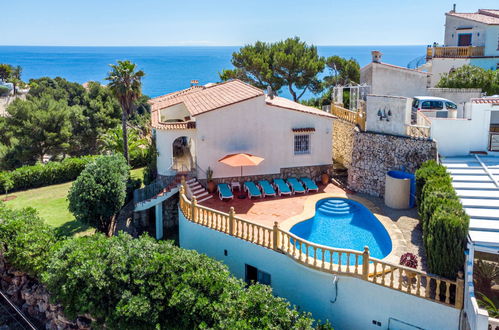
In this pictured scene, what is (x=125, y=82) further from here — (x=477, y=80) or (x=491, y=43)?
(x=491, y=43)

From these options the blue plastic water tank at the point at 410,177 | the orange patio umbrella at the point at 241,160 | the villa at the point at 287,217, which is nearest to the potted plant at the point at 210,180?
the villa at the point at 287,217

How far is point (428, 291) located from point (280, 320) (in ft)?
16.4

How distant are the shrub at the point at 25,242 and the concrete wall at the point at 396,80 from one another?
25.1 meters

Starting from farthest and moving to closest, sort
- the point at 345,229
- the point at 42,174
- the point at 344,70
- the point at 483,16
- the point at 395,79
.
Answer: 1. the point at 344,70
2. the point at 483,16
3. the point at 42,174
4. the point at 395,79
5. the point at 345,229

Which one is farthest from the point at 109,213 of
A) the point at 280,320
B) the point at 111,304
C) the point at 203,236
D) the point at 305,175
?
the point at 280,320

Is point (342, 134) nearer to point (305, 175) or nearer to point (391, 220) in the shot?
point (305, 175)

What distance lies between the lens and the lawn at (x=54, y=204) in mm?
26456

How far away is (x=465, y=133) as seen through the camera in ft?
70.6

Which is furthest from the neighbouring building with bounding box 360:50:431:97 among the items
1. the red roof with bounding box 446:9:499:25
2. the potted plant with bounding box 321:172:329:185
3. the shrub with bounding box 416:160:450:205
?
the shrub with bounding box 416:160:450:205

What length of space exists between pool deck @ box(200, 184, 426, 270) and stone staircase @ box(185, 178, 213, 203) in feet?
1.25

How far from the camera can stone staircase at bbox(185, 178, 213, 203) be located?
2414cm

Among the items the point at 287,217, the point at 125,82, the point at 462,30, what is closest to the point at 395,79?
the point at 462,30

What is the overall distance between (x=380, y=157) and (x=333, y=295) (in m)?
11.2

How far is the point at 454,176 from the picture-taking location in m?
18.8
